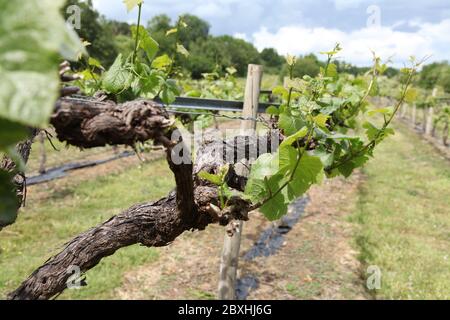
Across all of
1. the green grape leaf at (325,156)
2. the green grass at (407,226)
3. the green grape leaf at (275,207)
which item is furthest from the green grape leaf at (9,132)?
the green grass at (407,226)

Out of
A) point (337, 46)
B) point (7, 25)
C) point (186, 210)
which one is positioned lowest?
point (186, 210)

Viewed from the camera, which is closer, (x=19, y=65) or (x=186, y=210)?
(x=19, y=65)

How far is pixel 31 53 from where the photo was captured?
0.40 m

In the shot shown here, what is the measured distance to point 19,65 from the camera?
403mm

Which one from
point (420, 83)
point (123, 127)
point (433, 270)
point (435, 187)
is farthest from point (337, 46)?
point (420, 83)

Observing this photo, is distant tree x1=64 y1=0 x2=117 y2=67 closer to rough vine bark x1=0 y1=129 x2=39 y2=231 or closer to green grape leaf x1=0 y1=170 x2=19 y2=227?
rough vine bark x1=0 y1=129 x2=39 y2=231

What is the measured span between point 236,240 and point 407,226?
4.63 metres

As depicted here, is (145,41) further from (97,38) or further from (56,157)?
(97,38)

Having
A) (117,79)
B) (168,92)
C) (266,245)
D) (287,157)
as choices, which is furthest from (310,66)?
(287,157)

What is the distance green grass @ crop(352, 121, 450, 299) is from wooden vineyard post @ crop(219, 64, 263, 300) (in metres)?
2.05

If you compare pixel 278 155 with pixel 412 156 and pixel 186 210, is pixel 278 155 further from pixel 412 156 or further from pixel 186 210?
pixel 412 156
